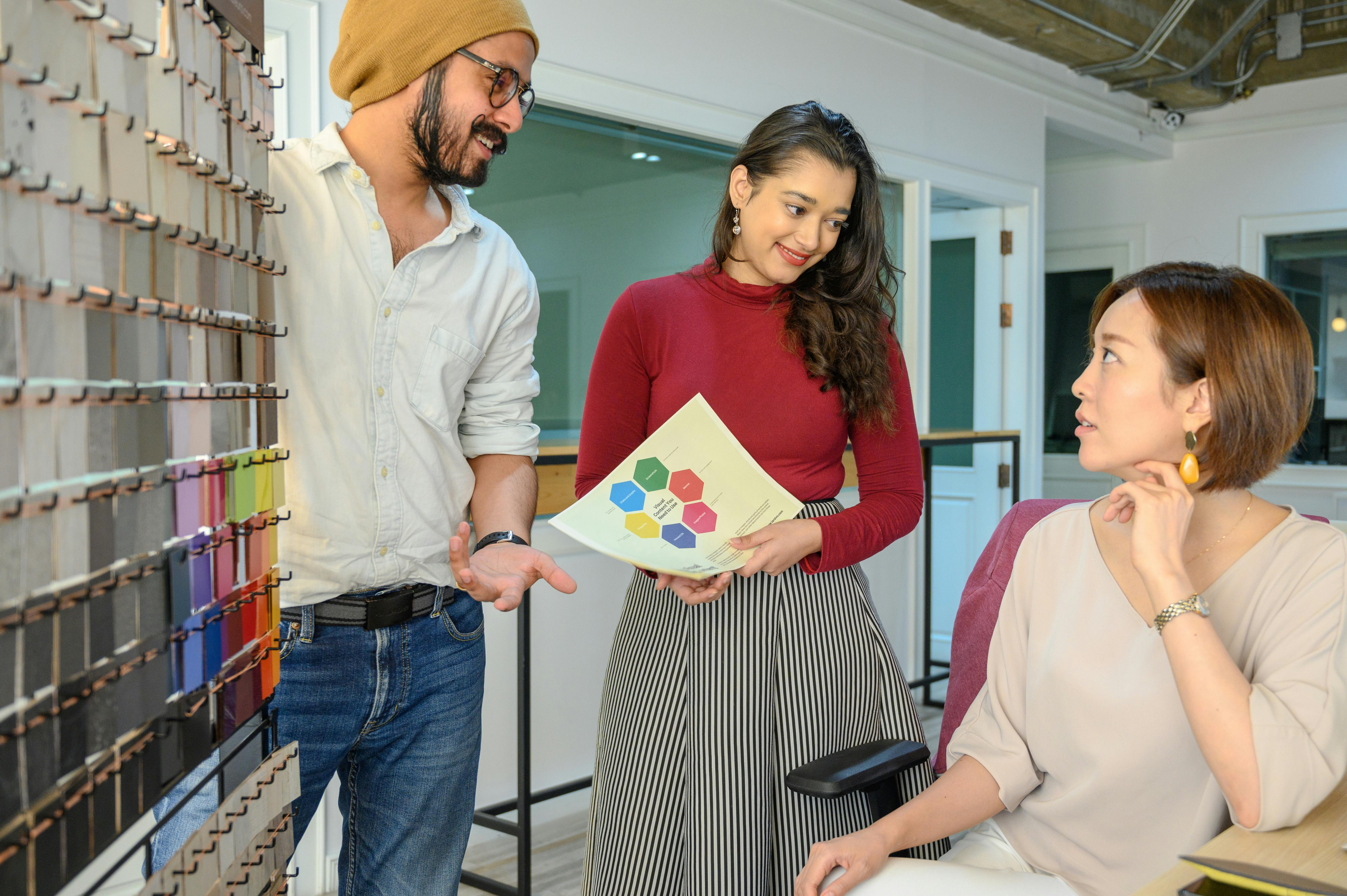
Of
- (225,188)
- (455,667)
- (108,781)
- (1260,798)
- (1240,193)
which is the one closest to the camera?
(108,781)

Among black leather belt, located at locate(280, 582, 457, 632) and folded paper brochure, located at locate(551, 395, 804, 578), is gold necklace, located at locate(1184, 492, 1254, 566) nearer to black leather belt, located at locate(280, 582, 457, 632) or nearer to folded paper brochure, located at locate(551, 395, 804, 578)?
folded paper brochure, located at locate(551, 395, 804, 578)

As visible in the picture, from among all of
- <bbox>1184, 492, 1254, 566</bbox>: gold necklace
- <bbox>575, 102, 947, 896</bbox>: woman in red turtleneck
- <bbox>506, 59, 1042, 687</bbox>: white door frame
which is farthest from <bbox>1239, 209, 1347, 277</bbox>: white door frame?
<bbox>1184, 492, 1254, 566</bbox>: gold necklace

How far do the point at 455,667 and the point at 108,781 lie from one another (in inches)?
30.2

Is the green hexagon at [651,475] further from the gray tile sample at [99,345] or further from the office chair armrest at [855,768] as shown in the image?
the gray tile sample at [99,345]

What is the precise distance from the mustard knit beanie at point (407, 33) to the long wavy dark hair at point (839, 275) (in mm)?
435

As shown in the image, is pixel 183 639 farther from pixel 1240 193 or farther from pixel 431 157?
pixel 1240 193

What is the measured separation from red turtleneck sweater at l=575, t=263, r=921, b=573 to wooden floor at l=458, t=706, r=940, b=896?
1.34 m

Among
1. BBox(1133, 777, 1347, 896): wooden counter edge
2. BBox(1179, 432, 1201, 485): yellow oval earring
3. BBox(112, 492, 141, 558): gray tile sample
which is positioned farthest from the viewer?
BBox(1179, 432, 1201, 485): yellow oval earring

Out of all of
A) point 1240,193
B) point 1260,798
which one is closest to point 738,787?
point 1260,798

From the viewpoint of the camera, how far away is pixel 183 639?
0.70 meters

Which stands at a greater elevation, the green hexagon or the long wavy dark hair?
the long wavy dark hair

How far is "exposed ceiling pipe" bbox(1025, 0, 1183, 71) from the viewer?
4.20 meters

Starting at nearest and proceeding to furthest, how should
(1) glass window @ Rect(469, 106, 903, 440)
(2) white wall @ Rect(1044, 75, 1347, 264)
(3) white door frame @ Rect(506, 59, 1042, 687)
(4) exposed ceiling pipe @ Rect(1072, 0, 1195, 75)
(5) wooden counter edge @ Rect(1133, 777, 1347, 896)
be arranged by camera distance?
(5) wooden counter edge @ Rect(1133, 777, 1347, 896) < (1) glass window @ Rect(469, 106, 903, 440) < (3) white door frame @ Rect(506, 59, 1042, 687) < (4) exposed ceiling pipe @ Rect(1072, 0, 1195, 75) < (2) white wall @ Rect(1044, 75, 1347, 264)

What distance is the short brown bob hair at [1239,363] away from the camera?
3.94ft
